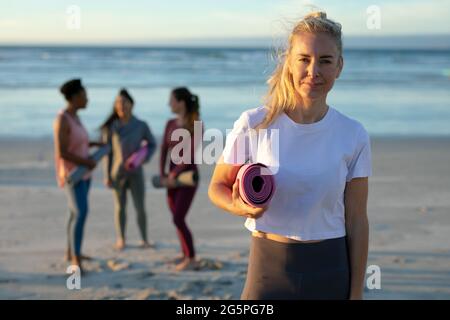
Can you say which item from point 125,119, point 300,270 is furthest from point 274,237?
point 125,119

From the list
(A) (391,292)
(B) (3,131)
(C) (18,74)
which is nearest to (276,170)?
(A) (391,292)

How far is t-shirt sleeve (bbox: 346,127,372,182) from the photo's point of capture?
2875mm

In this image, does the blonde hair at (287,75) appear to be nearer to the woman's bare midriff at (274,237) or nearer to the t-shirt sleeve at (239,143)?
the t-shirt sleeve at (239,143)

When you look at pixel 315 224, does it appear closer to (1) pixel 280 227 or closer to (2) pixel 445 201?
(1) pixel 280 227

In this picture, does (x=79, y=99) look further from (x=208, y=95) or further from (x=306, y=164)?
(x=208, y=95)

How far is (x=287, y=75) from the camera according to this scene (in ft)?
9.68

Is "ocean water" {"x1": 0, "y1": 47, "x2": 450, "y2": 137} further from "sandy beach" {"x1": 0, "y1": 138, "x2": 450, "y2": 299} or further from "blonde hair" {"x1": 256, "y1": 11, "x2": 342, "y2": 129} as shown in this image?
"sandy beach" {"x1": 0, "y1": 138, "x2": 450, "y2": 299}

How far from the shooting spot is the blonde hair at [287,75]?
2.86 meters

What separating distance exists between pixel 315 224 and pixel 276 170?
0.95 feet

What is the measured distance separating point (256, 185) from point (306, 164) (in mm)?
243

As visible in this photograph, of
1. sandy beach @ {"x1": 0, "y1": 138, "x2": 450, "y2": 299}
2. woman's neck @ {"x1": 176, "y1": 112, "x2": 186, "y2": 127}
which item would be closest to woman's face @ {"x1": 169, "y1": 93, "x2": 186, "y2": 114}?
woman's neck @ {"x1": 176, "y1": 112, "x2": 186, "y2": 127}

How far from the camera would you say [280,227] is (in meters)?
2.86

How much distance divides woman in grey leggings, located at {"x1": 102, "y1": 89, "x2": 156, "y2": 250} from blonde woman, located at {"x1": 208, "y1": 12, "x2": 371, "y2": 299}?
16.7 ft

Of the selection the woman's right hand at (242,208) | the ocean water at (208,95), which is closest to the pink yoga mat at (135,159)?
the ocean water at (208,95)
